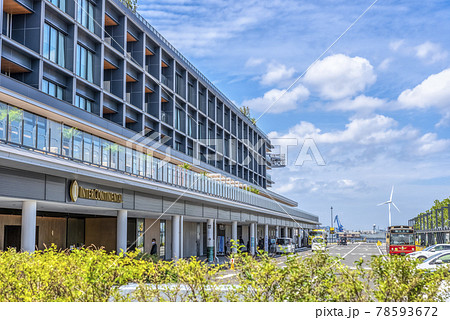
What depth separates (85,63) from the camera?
42469mm

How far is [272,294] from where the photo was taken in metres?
7.38

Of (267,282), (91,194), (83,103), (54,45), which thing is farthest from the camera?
(83,103)

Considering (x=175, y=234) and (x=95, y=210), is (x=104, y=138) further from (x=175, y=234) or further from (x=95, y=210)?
(x=95, y=210)

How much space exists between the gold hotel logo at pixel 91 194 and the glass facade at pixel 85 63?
18.1 metres

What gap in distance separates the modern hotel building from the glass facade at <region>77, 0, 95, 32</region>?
81mm

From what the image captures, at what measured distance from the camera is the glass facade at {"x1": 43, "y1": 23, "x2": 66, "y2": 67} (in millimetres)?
37100

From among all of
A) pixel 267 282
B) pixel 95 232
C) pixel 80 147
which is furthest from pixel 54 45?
pixel 267 282

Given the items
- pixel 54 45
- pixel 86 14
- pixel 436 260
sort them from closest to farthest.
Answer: pixel 436 260 < pixel 54 45 < pixel 86 14

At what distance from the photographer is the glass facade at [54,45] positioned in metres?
37.1

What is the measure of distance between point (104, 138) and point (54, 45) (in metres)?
8.40

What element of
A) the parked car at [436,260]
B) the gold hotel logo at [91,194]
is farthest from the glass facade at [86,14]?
the parked car at [436,260]

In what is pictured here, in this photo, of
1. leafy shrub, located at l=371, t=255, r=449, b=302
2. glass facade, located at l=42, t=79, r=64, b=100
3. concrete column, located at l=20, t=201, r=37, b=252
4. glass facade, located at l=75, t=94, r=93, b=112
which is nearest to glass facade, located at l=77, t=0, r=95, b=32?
glass facade, located at l=75, t=94, r=93, b=112

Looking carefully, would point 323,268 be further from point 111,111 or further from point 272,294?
point 111,111
